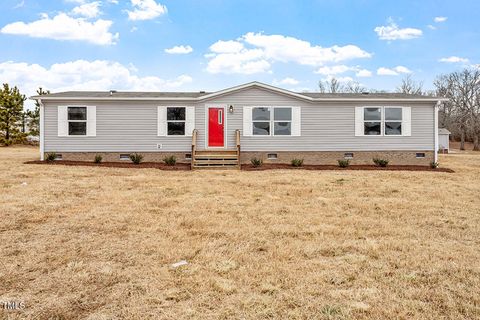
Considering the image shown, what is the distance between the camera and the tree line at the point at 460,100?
4303cm

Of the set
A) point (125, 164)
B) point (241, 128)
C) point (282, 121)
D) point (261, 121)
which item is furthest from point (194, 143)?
point (282, 121)

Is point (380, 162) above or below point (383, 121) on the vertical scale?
below

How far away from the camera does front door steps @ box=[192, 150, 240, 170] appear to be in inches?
525

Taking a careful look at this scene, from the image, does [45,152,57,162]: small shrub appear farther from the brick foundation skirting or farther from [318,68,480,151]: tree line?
[318,68,480,151]: tree line

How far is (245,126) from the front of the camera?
14.8m

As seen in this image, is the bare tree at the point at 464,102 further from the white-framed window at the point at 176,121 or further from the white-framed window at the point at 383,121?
the white-framed window at the point at 176,121

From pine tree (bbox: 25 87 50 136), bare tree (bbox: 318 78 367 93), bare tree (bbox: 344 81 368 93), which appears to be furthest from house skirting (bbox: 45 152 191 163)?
bare tree (bbox: 344 81 368 93)

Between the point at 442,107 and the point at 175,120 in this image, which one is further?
the point at 442,107

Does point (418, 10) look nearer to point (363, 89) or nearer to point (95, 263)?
point (95, 263)

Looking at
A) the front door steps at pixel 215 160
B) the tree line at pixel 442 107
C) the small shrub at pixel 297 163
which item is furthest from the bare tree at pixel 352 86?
the front door steps at pixel 215 160

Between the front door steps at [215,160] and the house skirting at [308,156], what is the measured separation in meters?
0.96

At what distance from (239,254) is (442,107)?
56.9m

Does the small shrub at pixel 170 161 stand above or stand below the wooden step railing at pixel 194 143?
below

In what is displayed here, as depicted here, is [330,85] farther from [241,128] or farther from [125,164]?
[125,164]
